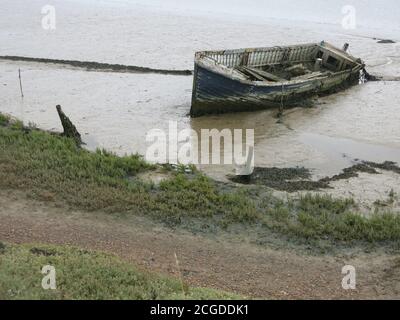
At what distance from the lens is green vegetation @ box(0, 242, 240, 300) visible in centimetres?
803

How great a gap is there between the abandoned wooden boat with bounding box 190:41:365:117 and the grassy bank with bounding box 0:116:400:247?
262 inches

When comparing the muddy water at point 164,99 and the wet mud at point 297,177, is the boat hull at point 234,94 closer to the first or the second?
the muddy water at point 164,99

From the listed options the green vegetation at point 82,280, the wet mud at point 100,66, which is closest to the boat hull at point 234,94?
the wet mud at point 100,66

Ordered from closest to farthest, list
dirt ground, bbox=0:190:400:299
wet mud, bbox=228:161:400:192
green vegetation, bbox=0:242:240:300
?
green vegetation, bbox=0:242:240:300
dirt ground, bbox=0:190:400:299
wet mud, bbox=228:161:400:192

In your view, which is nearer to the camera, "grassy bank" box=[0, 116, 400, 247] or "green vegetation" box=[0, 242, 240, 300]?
"green vegetation" box=[0, 242, 240, 300]

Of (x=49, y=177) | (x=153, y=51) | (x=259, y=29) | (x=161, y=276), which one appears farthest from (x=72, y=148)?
(x=259, y=29)

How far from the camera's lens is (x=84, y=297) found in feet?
26.3

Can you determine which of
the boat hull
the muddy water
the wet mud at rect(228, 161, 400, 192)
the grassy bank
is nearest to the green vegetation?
the grassy bank

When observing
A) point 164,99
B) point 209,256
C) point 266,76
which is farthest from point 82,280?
point 164,99

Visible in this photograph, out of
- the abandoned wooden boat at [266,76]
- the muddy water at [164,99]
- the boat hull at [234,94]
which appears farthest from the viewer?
the abandoned wooden boat at [266,76]

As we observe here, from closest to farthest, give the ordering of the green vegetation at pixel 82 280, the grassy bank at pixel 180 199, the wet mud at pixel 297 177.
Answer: the green vegetation at pixel 82 280 → the grassy bank at pixel 180 199 → the wet mud at pixel 297 177

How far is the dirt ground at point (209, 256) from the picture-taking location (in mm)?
9516

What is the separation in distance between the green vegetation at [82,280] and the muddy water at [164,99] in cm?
669

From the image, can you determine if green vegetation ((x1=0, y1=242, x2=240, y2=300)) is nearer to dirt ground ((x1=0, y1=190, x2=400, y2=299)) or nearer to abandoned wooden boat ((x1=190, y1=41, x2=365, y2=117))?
dirt ground ((x1=0, y1=190, x2=400, y2=299))
